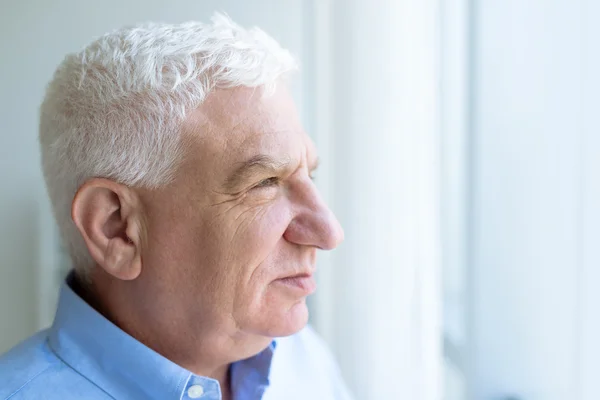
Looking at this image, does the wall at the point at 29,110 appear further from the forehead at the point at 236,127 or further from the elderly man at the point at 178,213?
the forehead at the point at 236,127

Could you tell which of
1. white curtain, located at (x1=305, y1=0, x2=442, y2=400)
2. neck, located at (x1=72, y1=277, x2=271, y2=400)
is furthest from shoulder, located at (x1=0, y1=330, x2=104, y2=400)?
white curtain, located at (x1=305, y1=0, x2=442, y2=400)

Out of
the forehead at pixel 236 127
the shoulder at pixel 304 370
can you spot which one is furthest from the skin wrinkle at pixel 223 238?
the shoulder at pixel 304 370

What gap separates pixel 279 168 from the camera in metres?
1.04

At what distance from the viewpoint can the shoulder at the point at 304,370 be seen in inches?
52.9

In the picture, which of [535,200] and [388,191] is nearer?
[535,200]

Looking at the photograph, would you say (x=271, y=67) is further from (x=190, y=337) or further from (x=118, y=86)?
(x=190, y=337)

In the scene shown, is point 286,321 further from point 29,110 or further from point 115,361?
point 29,110

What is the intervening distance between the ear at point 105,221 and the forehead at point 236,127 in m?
0.18

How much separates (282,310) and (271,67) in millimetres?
479

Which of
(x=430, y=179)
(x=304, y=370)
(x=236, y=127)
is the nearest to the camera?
(x=236, y=127)

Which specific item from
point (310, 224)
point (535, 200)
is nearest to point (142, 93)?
point (310, 224)

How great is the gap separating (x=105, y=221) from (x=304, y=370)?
0.66 m

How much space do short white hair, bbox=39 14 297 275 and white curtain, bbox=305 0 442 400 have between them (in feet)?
1.93

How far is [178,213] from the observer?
3.38 ft
